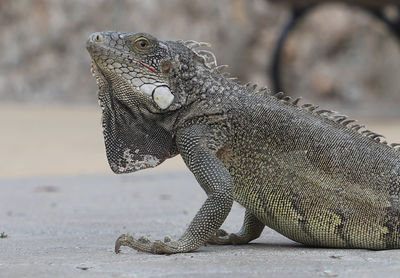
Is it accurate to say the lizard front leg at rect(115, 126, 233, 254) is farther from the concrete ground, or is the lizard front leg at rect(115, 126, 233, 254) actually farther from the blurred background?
the blurred background

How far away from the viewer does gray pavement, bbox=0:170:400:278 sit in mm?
4180

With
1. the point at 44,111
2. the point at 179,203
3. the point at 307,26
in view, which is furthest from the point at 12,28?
the point at 179,203

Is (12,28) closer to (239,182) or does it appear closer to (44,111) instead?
(44,111)

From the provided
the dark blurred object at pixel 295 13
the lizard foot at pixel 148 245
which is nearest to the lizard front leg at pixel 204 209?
the lizard foot at pixel 148 245

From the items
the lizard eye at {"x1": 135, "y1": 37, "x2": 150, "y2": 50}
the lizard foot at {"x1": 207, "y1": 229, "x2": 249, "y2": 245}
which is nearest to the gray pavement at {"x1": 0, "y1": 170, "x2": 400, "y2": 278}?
the lizard foot at {"x1": 207, "y1": 229, "x2": 249, "y2": 245}

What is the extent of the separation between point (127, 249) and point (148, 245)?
38 centimetres

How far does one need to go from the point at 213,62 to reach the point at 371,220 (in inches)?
72.7

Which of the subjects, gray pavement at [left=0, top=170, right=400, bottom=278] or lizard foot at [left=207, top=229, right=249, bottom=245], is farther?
lizard foot at [left=207, top=229, right=249, bottom=245]

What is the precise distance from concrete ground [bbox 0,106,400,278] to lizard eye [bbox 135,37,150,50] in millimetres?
1594

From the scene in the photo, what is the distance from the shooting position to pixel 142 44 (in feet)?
17.6

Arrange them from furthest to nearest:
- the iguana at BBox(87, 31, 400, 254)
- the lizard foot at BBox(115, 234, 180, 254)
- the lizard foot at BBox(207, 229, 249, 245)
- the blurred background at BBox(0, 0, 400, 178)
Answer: the blurred background at BBox(0, 0, 400, 178), the lizard foot at BBox(207, 229, 249, 245), the iguana at BBox(87, 31, 400, 254), the lizard foot at BBox(115, 234, 180, 254)

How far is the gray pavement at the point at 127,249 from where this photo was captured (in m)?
4.18

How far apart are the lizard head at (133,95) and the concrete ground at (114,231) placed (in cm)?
81

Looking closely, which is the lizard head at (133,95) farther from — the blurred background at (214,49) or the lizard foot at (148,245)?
the blurred background at (214,49)
